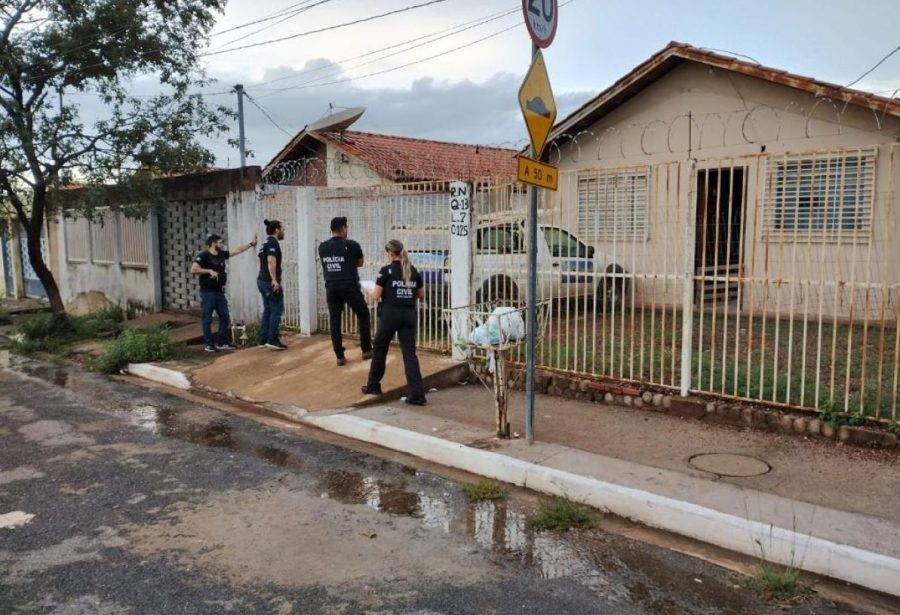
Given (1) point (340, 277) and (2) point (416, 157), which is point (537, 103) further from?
(2) point (416, 157)

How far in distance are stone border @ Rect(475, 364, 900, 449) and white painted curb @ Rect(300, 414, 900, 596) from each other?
1.85 m

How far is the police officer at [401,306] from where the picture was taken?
266 inches

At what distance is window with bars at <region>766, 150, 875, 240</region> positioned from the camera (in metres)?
5.50

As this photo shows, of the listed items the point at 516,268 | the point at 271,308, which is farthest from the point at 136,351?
the point at 516,268

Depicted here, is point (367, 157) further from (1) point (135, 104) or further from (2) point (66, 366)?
(2) point (66, 366)

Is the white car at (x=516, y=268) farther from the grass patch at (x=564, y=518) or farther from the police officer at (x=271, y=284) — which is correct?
the grass patch at (x=564, y=518)

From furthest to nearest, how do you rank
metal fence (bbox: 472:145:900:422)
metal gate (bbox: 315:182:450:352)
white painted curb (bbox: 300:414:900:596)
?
metal gate (bbox: 315:182:450:352) < metal fence (bbox: 472:145:900:422) < white painted curb (bbox: 300:414:900:596)

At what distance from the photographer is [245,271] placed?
36.1 ft

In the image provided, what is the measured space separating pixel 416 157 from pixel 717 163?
11436 mm

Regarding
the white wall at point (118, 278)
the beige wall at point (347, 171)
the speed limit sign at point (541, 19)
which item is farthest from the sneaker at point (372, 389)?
the beige wall at point (347, 171)

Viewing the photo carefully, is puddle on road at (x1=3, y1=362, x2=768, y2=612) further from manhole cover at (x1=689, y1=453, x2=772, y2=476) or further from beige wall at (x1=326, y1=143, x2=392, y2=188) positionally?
beige wall at (x1=326, y1=143, x2=392, y2=188)

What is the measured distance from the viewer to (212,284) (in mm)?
9914

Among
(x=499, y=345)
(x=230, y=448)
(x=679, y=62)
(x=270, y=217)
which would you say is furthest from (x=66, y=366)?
(x=679, y=62)

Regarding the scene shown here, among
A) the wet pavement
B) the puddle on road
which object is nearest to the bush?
the puddle on road
